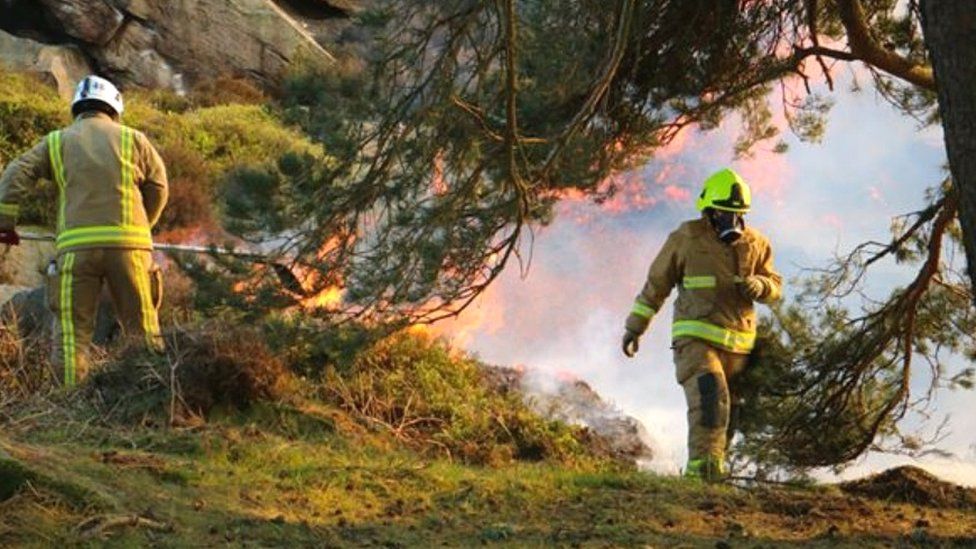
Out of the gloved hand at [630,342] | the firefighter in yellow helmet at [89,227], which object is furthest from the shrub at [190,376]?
the gloved hand at [630,342]

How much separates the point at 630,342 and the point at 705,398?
67 centimetres

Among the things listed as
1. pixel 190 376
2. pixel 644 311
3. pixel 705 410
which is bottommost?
pixel 190 376

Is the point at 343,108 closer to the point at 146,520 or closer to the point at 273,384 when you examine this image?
the point at 273,384

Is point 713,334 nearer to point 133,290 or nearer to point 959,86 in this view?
point 133,290

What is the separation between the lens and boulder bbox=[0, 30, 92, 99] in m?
25.9

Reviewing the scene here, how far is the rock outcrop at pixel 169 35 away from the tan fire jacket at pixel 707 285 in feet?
67.9

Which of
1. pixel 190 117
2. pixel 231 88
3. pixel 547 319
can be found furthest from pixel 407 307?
pixel 231 88

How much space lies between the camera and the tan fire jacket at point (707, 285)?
8.26 m

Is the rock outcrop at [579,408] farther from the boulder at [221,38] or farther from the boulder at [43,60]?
the boulder at [221,38]

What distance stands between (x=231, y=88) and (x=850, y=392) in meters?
21.7

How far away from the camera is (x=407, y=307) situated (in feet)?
22.7

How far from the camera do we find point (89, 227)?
328 inches

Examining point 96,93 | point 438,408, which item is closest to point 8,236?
point 96,93

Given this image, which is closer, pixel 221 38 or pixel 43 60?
pixel 43 60
